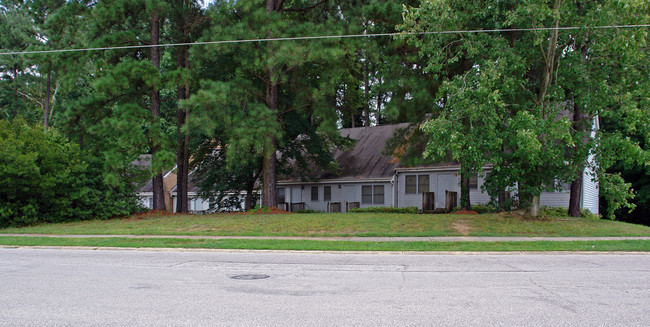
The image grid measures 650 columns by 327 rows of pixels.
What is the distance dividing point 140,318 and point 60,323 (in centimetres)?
90

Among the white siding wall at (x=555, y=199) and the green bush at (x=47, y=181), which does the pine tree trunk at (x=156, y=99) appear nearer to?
the green bush at (x=47, y=181)

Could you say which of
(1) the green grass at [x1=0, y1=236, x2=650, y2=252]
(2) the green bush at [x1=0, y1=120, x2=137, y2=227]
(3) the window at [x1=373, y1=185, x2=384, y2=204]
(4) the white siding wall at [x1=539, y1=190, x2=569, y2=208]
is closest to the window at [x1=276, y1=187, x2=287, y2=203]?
(3) the window at [x1=373, y1=185, x2=384, y2=204]

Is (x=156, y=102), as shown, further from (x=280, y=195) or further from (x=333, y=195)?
(x=333, y=195)

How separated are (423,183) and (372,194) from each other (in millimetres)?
3322

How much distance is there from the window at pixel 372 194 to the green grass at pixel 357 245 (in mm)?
16003

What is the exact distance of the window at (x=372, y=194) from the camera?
103 ft

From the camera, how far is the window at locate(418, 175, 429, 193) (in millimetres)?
30028

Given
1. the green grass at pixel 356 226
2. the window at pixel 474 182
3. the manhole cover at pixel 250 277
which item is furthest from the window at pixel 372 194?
the manhole cover at pixel 250 277

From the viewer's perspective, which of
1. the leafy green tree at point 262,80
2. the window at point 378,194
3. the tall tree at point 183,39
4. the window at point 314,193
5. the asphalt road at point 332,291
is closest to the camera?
the asphalt road at point 332,291

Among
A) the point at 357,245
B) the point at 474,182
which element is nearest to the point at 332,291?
the point at 357,245

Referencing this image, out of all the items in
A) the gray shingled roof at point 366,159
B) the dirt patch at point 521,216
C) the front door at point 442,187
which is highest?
the gray shingled roof at point 366,159

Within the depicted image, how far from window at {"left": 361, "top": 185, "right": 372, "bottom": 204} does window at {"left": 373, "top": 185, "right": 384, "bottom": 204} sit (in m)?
0.34

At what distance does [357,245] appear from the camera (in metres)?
14.7

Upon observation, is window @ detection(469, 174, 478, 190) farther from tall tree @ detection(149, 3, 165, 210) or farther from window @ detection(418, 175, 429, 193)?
tall tree @ detection(149, 3, 165, 210)
